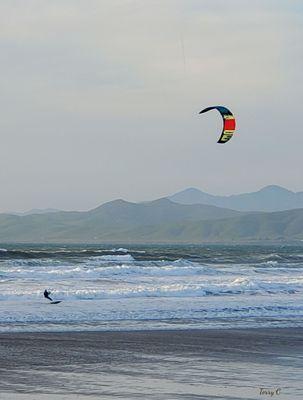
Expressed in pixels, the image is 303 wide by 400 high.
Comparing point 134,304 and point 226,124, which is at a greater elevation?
point 226,124

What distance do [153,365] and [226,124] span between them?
8996 millimetres

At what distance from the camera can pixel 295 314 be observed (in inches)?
914

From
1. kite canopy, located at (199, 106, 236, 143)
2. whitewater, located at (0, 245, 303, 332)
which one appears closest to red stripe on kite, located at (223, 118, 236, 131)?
kite canopy, located at (199, 106, 236, 143)

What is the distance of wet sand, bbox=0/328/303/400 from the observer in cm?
1191

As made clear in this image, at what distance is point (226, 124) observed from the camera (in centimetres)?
2184

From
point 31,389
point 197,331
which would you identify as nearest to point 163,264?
point 197,331

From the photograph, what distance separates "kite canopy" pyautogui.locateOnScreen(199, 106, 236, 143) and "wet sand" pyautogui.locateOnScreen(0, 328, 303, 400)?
4.88m

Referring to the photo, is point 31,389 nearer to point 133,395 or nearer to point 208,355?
point 133,395

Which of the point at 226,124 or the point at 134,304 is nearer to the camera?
the point at 226,124
